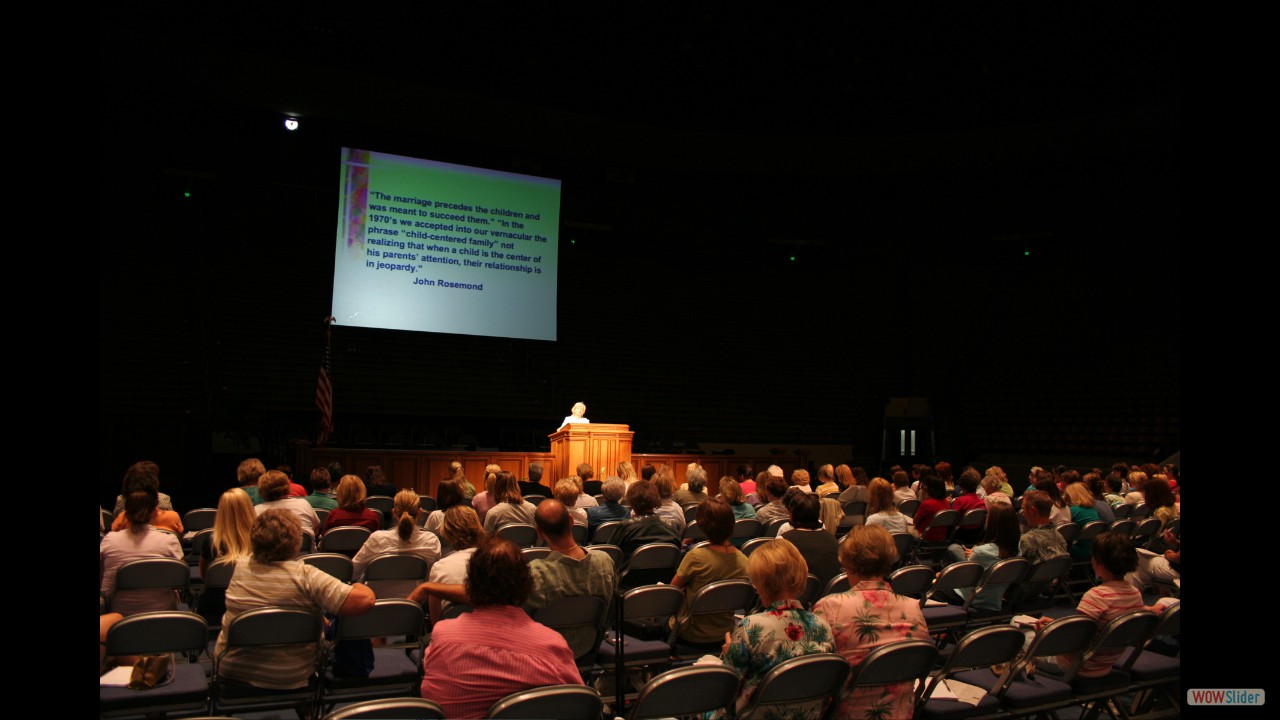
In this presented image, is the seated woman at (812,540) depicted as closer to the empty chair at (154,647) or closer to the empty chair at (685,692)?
the empty chair at (685,692)

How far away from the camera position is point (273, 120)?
19.3m

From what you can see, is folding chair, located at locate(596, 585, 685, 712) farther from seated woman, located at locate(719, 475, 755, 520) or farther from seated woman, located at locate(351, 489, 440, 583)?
seated woman, located at locate(719, 475, 755, 520)

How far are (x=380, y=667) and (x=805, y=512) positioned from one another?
9.59 feet

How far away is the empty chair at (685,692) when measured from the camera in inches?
114

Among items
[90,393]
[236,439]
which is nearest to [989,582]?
[90,393]

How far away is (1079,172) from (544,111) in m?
13.8

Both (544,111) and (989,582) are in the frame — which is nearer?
(989,582)

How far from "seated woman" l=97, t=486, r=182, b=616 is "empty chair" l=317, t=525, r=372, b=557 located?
3.62ft

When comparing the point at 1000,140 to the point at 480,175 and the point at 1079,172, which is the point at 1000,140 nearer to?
the point at 1079,172

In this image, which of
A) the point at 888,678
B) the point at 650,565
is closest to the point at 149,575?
the point at 650,565

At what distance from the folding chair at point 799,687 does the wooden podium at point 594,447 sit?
9.69 m

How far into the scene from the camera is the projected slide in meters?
16.0

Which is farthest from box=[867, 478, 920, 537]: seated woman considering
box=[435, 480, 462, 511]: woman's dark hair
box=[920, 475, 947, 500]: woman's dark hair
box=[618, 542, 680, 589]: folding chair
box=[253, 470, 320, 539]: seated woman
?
box=[253, 470, 320, 539]: seated woman

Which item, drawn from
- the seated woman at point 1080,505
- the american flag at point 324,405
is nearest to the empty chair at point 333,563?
the seated woman at point 1080,505
